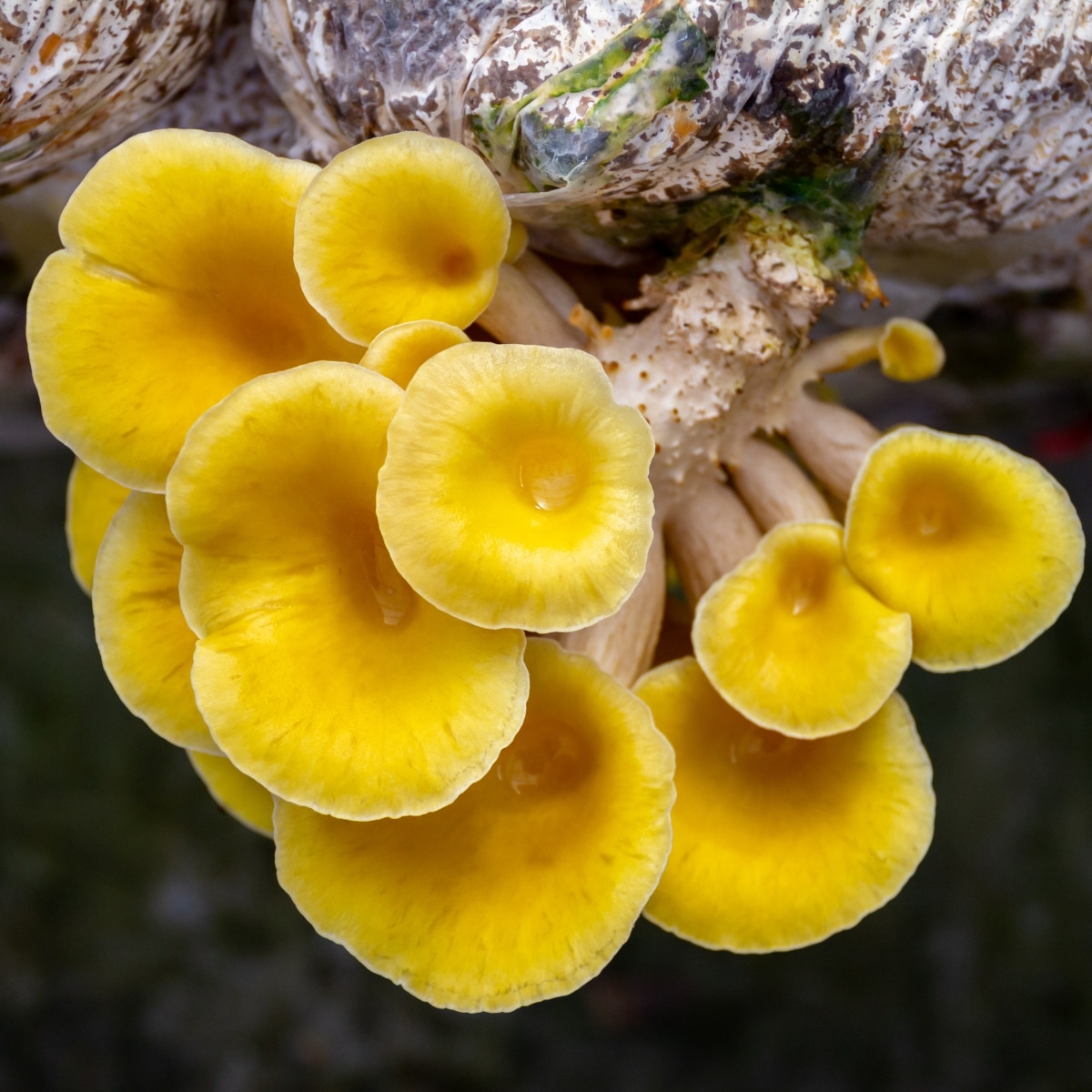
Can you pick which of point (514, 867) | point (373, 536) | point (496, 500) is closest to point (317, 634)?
point (373, 536)

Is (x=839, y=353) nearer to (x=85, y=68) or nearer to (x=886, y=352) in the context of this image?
(x=886, y=352)

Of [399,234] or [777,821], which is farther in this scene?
[777,821]

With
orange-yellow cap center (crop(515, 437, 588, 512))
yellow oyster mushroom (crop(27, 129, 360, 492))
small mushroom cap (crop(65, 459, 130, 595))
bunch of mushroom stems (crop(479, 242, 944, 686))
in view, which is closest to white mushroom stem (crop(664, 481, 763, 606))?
bunch of mushroom stems (crop(479, 242, 944, 686))

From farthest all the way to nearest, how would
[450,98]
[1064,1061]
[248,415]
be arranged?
[1064,1061]
[450,98]
[248,415]

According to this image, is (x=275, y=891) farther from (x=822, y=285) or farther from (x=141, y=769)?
(x=822, y=285)

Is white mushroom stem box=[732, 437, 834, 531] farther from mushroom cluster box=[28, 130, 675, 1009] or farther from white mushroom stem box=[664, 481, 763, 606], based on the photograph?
mushroom cluster box=[28, 130, 675, 1009]

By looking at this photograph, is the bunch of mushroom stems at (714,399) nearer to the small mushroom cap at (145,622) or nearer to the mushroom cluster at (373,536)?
the mushroom cluster at (373,536)

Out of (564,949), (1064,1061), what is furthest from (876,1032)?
(564,949)
